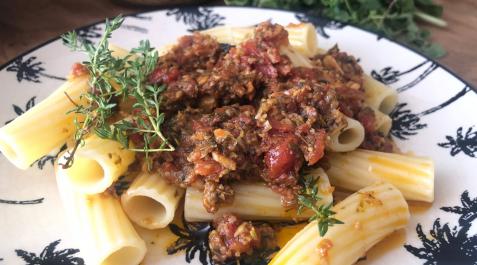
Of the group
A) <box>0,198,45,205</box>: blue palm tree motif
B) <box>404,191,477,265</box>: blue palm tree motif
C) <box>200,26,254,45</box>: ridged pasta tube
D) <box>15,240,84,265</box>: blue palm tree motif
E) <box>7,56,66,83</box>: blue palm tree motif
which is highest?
<box>200,26,254,45</box>: ridged pasta tube

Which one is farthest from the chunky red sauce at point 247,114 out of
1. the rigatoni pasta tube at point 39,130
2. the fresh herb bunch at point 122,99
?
the rigatoni pasta tube at point 39,130

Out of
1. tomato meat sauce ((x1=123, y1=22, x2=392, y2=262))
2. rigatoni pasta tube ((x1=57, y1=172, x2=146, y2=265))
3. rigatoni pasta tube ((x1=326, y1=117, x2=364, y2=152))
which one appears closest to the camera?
rigatoni pasta tube ((x1=57, y1=172, x2=146, y2=265))

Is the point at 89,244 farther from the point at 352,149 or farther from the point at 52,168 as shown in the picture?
Answer: the point at 352,149

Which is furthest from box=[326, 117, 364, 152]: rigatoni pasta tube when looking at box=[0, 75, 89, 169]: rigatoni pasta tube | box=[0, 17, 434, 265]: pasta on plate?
box=[0, 75, 89, 169]: rigatoni pasta tube

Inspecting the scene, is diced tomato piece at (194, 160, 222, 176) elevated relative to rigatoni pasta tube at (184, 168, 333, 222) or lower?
elevated

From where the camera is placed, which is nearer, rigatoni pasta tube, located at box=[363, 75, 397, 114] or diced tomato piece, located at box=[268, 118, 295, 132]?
diced tomato piece, located at box=[268, 118, 295, 132]

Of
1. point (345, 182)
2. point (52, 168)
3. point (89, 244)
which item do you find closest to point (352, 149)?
point (345, 182)

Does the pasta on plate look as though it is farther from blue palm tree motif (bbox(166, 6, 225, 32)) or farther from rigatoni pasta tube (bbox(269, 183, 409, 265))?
blue palm tree motif (bbox(166, 6, 225, 32))
